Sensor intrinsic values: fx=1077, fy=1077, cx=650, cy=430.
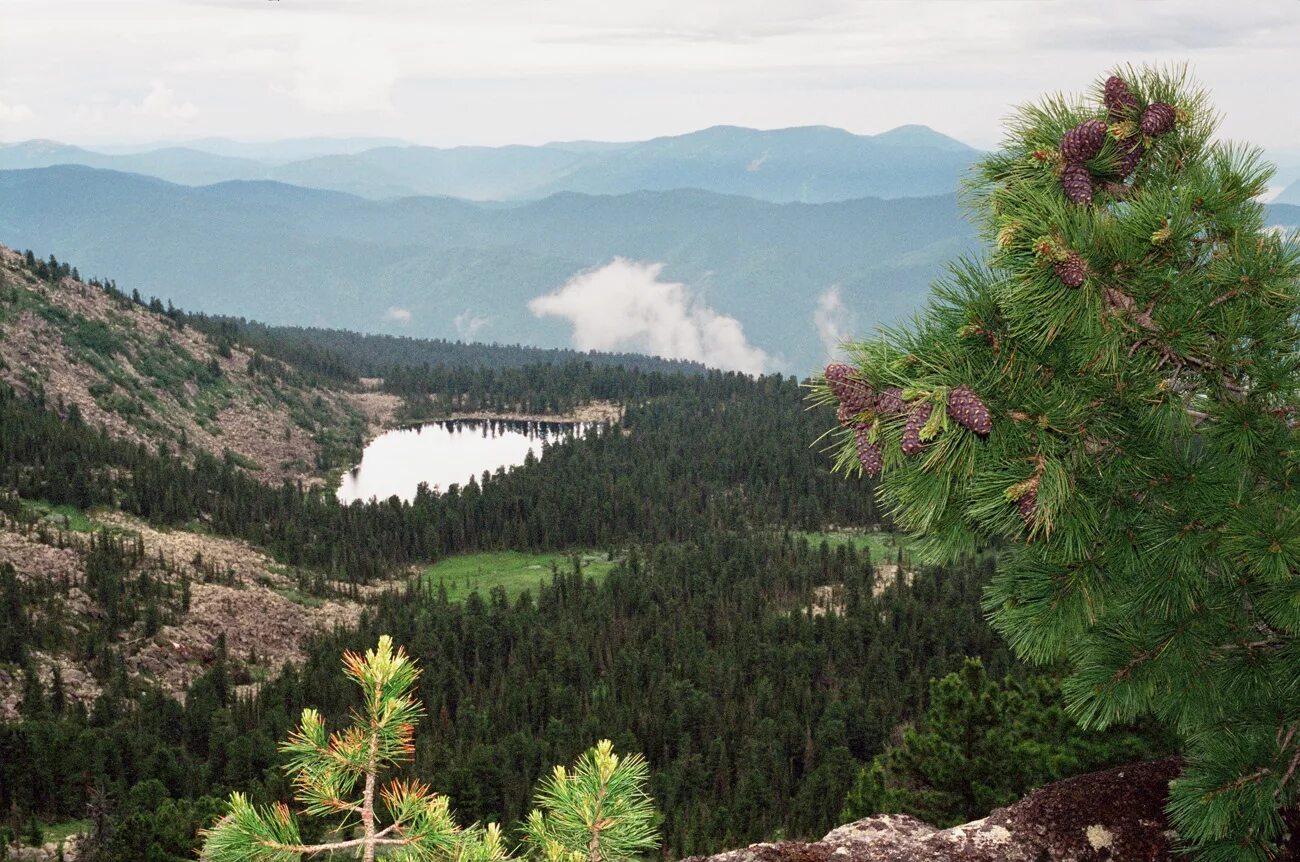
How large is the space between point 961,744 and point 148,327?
6582 inches

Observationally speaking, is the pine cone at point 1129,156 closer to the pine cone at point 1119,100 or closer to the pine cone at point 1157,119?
the pine cone at point 1157,119

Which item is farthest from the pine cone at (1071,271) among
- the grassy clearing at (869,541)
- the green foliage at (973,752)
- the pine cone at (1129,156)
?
the grassy clearing at (869,541)

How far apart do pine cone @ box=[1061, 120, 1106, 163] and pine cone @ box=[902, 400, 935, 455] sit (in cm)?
391

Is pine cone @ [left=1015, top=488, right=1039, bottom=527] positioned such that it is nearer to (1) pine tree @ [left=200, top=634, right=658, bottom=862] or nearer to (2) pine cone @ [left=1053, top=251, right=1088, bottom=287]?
(2) pine cone @ [left=1053, top=251, right=1088, bottom=287]

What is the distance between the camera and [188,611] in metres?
78.1

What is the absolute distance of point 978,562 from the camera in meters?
107

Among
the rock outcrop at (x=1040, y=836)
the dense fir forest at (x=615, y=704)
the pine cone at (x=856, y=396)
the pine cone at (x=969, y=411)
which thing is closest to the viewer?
the pine cone at (x=969, y=411)

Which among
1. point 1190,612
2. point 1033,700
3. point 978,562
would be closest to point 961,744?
→ point 1033,700

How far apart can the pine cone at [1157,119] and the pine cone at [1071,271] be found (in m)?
2.91

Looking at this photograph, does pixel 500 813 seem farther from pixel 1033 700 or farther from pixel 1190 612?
pixel 1190 612

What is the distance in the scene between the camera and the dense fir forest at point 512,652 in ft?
165

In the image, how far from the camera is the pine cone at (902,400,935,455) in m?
9.09

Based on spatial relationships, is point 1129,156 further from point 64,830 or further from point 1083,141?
point 64,830

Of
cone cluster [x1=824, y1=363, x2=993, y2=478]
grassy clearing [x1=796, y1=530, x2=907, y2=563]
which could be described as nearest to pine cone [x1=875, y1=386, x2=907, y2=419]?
cone cluster [x1=824, y1=363, x2=993, y2=478]
